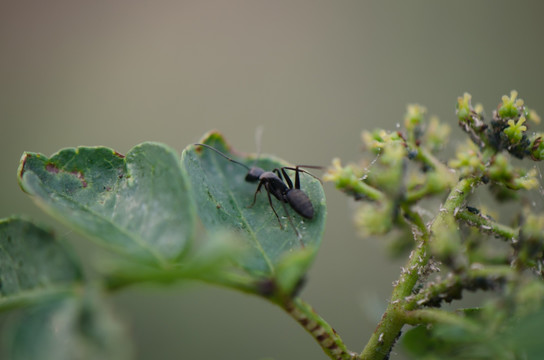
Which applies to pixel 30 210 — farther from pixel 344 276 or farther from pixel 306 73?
pixel 306 73

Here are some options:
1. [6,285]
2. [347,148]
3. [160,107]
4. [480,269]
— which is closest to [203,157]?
[6,285]

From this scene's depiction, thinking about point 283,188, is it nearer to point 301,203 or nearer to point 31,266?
point 301,203

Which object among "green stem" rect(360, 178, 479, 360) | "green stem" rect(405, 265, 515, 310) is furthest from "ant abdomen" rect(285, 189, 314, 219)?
"green stem" rect(405, 265, 515, 310)

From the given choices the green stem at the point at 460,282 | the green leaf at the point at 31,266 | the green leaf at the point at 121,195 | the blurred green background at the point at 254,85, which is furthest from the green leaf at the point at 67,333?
the blurred green background at the point at 254,85

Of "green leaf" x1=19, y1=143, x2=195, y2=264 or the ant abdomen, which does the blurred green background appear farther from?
"green leaf" x1=19, y1=143, x2=195, y2=264

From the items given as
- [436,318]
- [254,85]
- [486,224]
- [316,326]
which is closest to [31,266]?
[316,326]

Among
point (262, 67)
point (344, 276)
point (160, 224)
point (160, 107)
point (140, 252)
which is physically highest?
point (262, 67)

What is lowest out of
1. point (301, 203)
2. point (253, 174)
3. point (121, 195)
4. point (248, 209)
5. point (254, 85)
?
point (121, 195)
